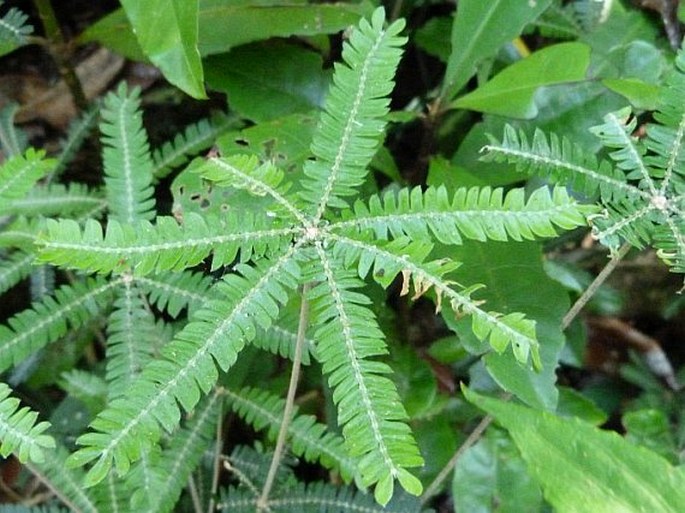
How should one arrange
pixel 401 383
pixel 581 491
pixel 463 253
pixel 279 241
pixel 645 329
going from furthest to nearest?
1. pixel 645 329
2. pixel 401 383
3. pixel 463 253
4. pixel 279 241
5. pixel 581 491

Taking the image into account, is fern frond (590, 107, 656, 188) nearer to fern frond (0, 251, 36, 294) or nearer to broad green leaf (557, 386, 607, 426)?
broad green leaf (557, 386, 607, 426)

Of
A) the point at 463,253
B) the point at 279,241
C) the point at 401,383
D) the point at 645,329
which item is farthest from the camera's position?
the point at 645,329

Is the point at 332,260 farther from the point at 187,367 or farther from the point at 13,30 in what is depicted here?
the point at 13,30

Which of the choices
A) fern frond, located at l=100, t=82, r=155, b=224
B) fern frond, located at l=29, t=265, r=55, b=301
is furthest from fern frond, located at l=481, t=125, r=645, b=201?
fern frond, located at l=29, t=265, r=55, b=301

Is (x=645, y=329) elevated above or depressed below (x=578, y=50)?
below

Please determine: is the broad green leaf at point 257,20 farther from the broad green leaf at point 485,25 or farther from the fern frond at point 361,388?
the fern frond at point 361,388

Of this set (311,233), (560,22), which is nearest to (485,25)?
(560,22)

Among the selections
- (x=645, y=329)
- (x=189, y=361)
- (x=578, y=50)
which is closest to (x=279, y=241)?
(x=189, y=361)

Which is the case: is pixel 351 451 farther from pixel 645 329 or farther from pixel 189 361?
pixel 645 329
